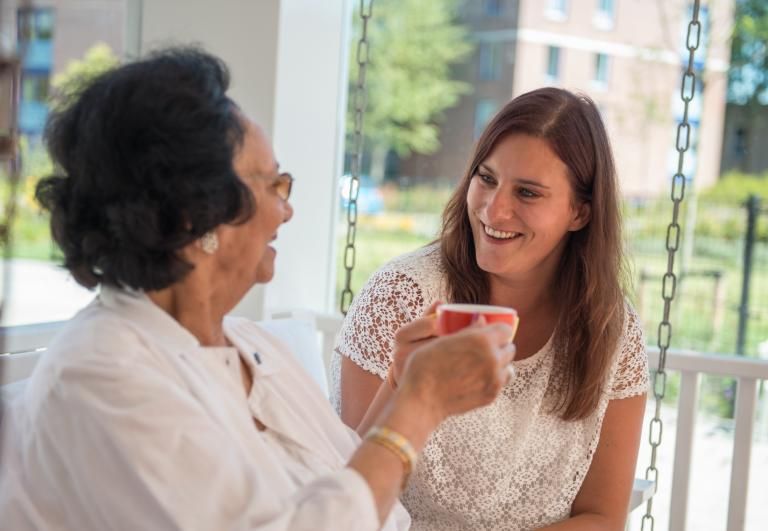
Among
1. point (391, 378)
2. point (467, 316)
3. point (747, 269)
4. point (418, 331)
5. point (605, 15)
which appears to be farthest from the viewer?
point (605, 15)

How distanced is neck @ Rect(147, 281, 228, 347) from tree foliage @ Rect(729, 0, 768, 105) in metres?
8.59

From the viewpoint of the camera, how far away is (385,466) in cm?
116

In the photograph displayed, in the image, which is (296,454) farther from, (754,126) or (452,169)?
(452,169)

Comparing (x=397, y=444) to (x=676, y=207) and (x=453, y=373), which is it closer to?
(x=453, y=373)

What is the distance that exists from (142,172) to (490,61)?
11.6 metres

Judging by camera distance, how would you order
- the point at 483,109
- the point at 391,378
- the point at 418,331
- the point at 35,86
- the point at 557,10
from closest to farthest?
the point at 418,331, the point at 391,378, the point at 35,86, the point at 557,10, the point at 483,109

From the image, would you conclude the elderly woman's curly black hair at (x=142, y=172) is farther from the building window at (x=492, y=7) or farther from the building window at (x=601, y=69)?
the building window at (x=492, y=7)

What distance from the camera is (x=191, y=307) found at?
1291 millimetres

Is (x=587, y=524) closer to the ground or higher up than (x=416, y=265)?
closer to the ground

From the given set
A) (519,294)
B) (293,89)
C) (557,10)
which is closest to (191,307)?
(519,294)

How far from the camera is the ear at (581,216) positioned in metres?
1.98

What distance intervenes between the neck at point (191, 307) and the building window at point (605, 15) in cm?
1077

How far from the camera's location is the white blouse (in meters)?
1.08

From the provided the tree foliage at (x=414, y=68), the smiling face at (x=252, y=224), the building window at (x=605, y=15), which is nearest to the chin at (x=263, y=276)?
the smiling face at (x=252, y=224)
